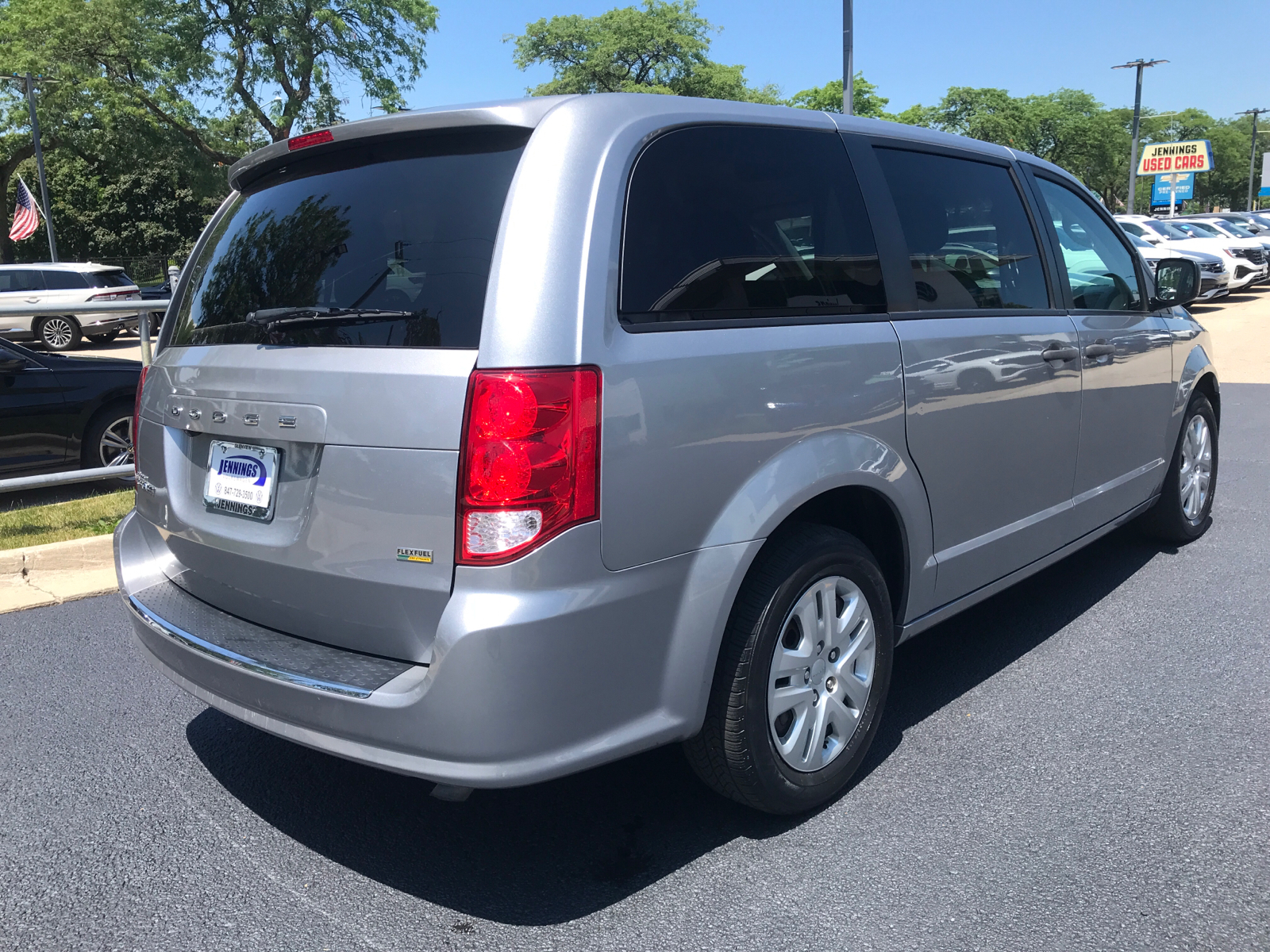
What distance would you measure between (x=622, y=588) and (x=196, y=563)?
4.15ft

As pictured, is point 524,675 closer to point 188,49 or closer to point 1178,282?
point 1178,282

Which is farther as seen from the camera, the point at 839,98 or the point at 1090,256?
the point at 839,98

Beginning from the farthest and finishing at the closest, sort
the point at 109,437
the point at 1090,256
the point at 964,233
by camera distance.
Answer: the point at 109,437, the point at 1090,256, the point at 964,233

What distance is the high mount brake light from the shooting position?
2781 millimetres

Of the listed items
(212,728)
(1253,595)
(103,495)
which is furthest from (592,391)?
(103,495)

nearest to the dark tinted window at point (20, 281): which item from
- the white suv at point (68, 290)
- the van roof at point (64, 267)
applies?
the white suv at point (68, 290)

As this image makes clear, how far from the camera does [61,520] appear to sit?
19.5ft

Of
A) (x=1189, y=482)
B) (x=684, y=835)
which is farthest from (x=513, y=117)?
(x=1189, y=482)

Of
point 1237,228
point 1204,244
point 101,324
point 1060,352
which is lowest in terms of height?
point 101,324

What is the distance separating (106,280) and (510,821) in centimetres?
2408

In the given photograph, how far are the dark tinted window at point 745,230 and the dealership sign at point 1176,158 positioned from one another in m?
63.6

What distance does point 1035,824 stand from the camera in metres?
2.86

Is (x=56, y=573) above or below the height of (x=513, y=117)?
below

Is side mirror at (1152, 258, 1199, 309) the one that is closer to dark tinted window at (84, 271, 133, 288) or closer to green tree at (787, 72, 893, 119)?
dark tinted window at (84, 271, 133, 288)
